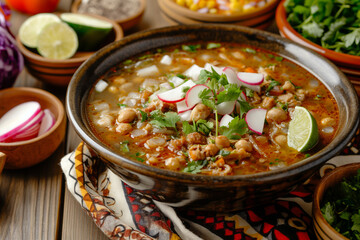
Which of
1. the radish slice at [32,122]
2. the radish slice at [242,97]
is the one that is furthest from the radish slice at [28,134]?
the radish slice at [242,97]

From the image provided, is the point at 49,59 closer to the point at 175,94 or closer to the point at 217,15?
the point at 175,94

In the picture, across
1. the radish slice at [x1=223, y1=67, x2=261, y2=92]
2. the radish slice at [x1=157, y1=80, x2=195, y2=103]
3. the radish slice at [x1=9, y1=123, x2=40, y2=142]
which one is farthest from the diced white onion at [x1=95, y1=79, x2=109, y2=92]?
the radish slice at [x1=223, y1=67, x2=261, y2=92]

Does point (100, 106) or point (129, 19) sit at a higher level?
point (100, 106)

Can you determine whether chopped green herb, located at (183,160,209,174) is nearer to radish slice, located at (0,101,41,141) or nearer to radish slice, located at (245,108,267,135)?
radish slice, located at (245,108,267,135)

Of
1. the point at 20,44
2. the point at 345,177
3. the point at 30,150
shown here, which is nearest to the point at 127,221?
the point at 30,150

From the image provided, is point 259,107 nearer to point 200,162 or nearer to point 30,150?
point 200,162

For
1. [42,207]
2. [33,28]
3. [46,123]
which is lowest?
[42,207]

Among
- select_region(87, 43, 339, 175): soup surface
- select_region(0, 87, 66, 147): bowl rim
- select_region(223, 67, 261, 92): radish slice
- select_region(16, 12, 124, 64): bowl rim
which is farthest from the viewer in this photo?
select_region(16, 12, 124, 64): bowl rim

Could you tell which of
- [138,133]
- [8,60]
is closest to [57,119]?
[8,60]
